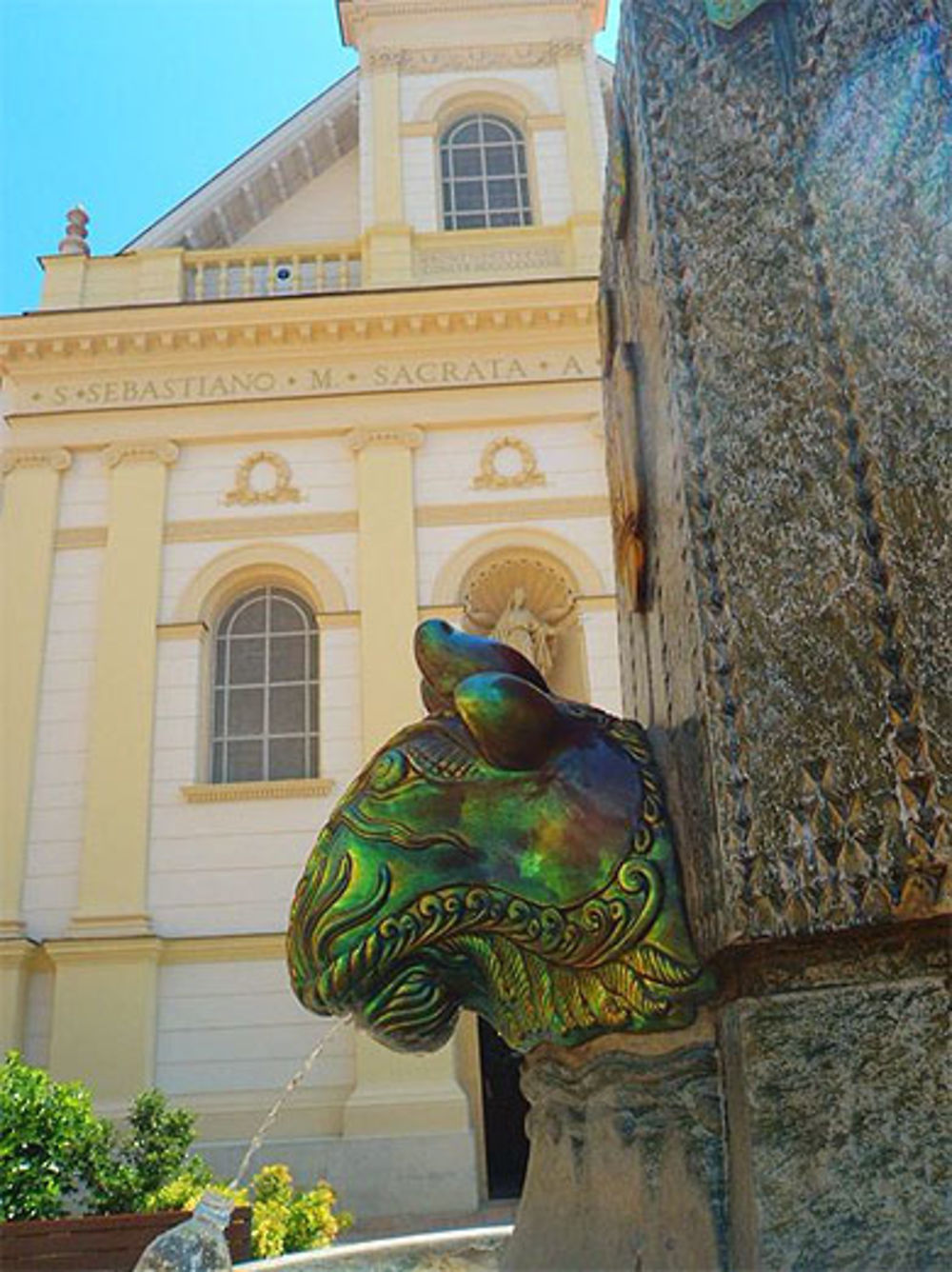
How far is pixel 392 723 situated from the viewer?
40.3 feet

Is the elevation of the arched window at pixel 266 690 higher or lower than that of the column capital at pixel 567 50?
lower

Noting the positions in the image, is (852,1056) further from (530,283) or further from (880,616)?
(530,283)

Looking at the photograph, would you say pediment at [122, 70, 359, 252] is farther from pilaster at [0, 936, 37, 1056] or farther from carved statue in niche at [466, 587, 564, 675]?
pilaster at [0, 936, 37, 1056]

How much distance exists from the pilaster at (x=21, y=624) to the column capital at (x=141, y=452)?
0.51 meters

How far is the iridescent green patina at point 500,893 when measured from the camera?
1.22 meters

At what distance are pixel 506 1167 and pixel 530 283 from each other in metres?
9.67

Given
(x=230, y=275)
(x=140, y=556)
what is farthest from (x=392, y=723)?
(x=230, y=275)

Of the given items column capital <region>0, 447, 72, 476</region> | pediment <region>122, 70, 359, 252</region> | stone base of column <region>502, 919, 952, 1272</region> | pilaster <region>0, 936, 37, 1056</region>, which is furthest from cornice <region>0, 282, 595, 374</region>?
stone base of column <region>502, 919, 952, 1272</region>

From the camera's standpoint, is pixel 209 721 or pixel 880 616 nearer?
pixel 880 616

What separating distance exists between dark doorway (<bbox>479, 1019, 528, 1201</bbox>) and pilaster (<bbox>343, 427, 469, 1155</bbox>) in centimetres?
Answer: 69

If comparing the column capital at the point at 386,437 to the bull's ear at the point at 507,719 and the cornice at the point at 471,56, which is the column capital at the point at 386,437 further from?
the bull's ear at the point at 507,719

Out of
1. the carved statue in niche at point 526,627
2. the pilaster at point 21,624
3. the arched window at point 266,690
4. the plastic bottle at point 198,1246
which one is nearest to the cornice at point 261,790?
the arched window at point 266,690

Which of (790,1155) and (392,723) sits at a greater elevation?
(392,723)

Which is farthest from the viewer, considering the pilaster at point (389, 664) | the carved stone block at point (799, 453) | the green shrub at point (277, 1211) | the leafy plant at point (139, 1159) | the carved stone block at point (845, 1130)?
the pilaster at point (389, 664)
